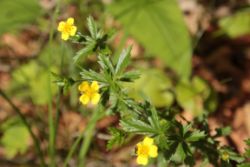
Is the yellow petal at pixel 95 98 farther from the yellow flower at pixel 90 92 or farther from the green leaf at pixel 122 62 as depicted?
the green leaf at pixel 122 62

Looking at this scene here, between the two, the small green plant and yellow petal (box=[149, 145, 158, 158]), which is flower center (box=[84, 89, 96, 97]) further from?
yellow petal (box=[149, 145, 158, 158])

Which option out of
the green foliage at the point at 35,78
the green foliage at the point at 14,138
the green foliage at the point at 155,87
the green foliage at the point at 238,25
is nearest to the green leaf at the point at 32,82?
the green foliage at the point at 35,78

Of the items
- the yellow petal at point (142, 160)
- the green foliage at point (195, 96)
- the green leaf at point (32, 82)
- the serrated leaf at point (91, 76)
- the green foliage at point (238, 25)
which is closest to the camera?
the yellow petal at point (142, 160)

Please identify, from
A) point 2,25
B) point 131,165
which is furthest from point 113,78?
point 2,25

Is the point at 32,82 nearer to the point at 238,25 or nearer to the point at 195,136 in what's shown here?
the point at 238,25

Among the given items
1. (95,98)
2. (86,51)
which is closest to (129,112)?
(95,98)

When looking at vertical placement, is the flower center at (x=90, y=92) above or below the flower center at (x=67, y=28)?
below

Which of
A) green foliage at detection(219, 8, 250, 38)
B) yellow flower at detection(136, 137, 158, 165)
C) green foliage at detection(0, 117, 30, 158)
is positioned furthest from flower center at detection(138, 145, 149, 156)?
green foliage at detection(219, 8, 250, 38)
